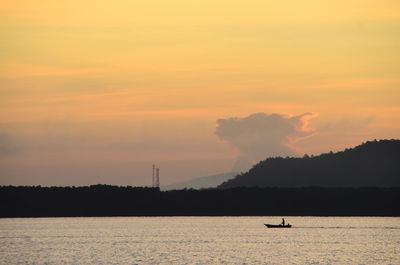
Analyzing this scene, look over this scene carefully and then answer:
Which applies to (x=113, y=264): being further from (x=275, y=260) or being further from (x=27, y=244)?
(x=27, y=244)

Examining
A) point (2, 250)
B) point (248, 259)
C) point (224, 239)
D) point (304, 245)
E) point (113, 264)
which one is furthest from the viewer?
point (224, 239)

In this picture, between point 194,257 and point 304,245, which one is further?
point 304,245

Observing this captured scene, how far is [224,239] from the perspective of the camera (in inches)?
7687

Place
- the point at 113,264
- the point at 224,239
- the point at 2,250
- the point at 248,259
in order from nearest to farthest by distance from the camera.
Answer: the point at 113,264, the point at 248,259, the point at 2,250, the point at 224,239

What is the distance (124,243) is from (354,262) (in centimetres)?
5820

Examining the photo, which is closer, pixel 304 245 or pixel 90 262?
pixel 90 262

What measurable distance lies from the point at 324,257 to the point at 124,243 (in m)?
49.5

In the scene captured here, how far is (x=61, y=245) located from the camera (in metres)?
177

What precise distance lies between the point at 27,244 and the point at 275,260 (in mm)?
59687

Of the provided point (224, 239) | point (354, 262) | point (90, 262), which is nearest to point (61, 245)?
point (224, 239)

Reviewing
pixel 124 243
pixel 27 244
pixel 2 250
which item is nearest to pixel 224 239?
pixel 124 243

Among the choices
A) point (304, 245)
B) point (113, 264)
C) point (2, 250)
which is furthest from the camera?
point (304, 245)

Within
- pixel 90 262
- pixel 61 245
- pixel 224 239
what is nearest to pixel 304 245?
pixel 224 239

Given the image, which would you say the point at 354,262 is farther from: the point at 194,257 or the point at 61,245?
the point at 61,245
